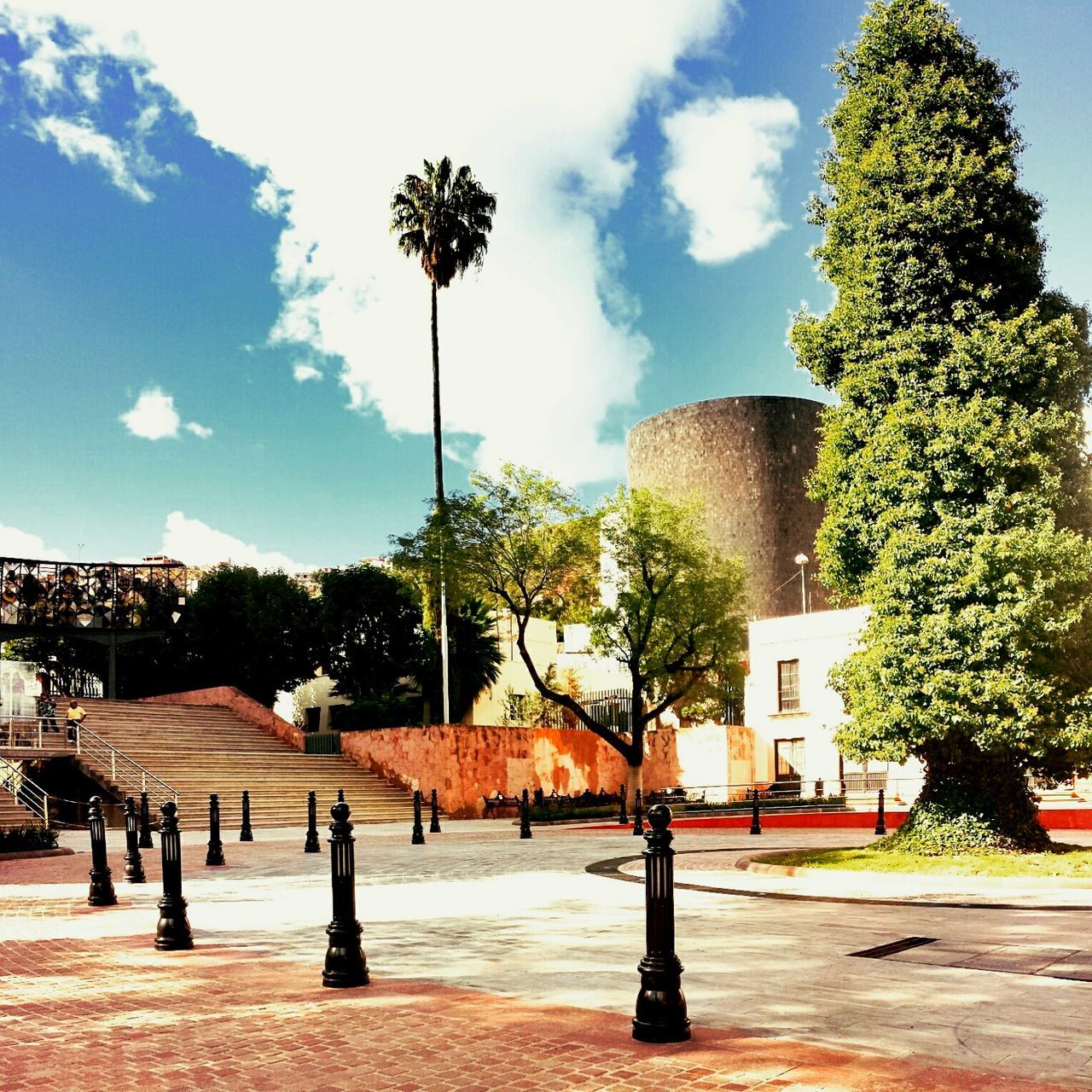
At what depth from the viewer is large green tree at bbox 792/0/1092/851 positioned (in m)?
14.3

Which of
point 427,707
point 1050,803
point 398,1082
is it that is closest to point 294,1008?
point 398,1082

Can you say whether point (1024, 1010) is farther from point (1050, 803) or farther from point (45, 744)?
point (45, 744)

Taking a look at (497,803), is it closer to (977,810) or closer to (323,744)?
(323,744)

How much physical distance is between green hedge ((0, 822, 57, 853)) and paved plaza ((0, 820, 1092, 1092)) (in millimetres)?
8606

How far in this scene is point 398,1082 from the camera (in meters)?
4.97

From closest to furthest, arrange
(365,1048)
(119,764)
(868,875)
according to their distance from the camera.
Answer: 1. (365,1048)
2. (868,875)
3. (119,764)

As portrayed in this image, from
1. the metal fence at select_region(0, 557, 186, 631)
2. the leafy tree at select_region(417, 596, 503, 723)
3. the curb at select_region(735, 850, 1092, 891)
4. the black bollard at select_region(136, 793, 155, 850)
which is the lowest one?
the black bollard at select_region(136, 793, 155, 850)

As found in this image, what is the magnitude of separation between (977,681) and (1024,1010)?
8302 mm

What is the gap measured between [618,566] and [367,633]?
18.3m

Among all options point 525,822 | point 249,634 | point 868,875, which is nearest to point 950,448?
point 868,875

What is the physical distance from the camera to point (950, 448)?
1484 centimetres

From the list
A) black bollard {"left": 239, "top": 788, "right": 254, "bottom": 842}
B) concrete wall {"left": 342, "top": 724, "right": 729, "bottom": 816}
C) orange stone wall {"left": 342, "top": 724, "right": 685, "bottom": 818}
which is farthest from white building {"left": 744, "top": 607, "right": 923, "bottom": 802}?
black bollard {"left": 239, "top": 788, "right": 254, "bottom": 842}

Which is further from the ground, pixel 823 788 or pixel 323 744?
pixel 323 744

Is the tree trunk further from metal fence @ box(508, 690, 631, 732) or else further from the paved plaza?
metal fence @ box(508, 690, 631, 732)
